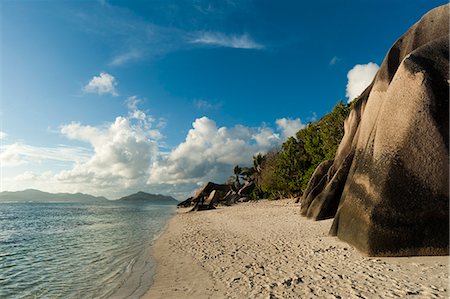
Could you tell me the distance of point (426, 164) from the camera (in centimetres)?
809

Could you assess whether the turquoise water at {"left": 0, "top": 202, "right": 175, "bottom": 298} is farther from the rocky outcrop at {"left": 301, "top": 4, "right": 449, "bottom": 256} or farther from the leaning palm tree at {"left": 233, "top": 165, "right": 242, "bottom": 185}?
the leaning palm tree at {"left": 233, "top": 165, "right": 242, "bottom": 185}

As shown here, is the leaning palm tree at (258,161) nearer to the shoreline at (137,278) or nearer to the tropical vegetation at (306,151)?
the tropical vegetation at (306,151)

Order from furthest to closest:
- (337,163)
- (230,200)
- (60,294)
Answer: (230,200)
(337,163)
(60,294)

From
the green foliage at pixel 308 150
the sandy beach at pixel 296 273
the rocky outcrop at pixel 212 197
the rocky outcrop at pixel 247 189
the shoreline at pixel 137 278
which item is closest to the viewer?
the sandy beach at pixel 296 273

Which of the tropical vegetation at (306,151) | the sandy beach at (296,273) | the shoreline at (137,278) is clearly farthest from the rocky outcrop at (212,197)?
the sandy beach at (296,273)

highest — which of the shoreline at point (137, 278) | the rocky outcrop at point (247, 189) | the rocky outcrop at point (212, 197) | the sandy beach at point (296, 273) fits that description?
the rocky outcrop at point (247, 189)

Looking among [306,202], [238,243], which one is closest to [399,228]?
[238,243]

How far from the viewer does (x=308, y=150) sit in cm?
3462

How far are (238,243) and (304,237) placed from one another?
2865mm

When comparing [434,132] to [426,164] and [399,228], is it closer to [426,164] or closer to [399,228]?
[426,164]

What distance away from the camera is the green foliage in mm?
30094

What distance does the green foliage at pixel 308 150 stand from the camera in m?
30.1

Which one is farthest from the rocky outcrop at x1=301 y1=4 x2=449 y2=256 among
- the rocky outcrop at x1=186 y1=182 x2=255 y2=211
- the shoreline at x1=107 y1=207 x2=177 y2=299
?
the rocky outcrop at x1=186 y1=182 x2=255 y2=211

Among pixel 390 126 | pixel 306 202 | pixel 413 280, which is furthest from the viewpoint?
pixel 306 202
